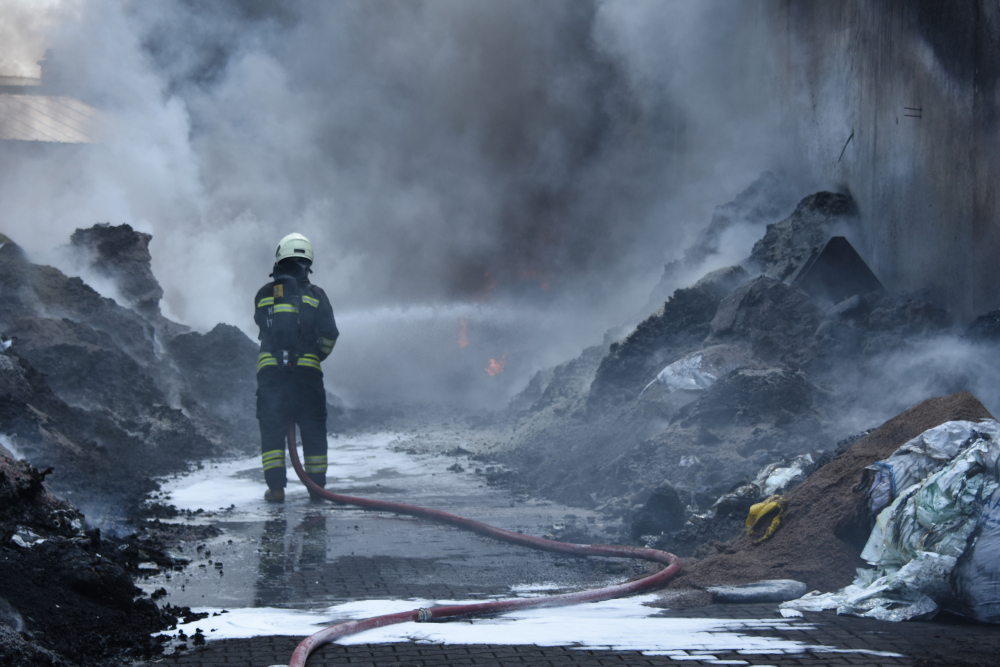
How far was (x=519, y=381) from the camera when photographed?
72.8 feet

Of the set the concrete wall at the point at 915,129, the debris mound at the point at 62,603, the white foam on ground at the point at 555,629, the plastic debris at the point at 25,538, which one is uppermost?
the concrete wall at the point at 915,129

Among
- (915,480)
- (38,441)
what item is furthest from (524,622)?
(38,441)

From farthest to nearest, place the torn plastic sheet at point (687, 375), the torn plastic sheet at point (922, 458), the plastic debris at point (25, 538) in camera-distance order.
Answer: the torn plastic sheet at point (687, 375), the torn plastic sheet at point (922, 458), the plastic debris at point (25, 538)

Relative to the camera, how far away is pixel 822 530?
4539 mm

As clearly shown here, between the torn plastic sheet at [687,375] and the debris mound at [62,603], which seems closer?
the debris mound at [62,603]

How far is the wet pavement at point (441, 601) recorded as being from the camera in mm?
3156

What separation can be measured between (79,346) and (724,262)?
1061 centimetres

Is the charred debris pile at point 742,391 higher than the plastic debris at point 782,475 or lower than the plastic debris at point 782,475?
higher

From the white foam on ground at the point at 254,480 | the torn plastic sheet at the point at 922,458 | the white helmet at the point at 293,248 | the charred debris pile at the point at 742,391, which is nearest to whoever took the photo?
the torn plastic sheet at the point at 922,458

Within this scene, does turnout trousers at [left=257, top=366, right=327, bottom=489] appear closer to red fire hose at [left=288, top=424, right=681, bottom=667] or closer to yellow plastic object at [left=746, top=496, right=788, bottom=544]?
red fire hose at [left=288, top=424, right=681, bottom=667]

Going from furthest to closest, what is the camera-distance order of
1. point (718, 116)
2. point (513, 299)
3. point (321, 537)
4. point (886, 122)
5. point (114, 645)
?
point (513, 299) < point (718, 116) < point (886, 122) < point (321, 537) < point (114, 645)

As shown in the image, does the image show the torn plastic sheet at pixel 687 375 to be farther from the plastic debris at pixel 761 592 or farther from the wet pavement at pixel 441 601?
the plastic debris at pixel 761 592

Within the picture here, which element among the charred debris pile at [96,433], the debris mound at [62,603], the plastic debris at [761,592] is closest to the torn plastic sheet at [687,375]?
the plastic debris at [761,592]

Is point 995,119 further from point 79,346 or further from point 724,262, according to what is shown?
point 79,346
